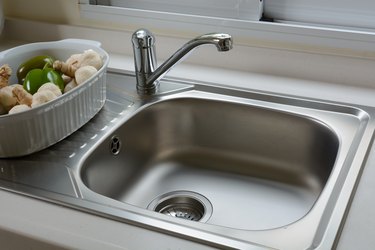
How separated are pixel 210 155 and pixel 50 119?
437 mm

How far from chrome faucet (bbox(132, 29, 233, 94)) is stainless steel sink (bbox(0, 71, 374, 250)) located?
34 millimetres

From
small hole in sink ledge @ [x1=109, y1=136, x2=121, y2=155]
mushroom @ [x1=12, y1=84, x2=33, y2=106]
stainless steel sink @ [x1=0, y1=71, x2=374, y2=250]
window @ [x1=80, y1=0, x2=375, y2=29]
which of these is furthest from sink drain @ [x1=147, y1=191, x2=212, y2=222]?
window @ [x1=80, y1=0, x2=375, y2=29]

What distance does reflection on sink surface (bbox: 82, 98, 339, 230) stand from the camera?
102 cm

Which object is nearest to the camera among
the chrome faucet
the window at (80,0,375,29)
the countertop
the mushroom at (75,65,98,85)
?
the countertop

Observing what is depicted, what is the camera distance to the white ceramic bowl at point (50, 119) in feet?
2.83

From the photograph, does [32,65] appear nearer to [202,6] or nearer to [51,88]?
[51,88]

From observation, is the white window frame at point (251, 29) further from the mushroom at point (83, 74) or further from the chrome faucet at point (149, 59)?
the mushroom at point (83, 74)

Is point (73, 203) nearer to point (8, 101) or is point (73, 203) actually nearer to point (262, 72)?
point (8, 101)

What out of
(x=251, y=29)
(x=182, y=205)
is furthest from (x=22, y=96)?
(x=251, y=29)

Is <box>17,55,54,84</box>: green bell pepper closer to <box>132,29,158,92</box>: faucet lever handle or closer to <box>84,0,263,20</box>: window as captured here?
<box>132,29,158,92</box>: faucet lever handle

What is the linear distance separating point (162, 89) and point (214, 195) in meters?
0.29

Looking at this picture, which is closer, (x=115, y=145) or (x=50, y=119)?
(x=50, y=119)

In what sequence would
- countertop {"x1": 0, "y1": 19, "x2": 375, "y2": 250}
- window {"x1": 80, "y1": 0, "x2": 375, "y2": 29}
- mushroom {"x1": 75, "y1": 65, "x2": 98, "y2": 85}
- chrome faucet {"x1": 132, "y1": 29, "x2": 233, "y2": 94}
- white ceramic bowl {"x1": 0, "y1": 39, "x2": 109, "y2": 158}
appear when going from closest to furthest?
1. countertop {"x1": 0, "y1": 19, "x2": 375, "y2": 250}
2. white ceramic bowl {"x1": 0, "y1": 39, "x2": 109, "y2": 158}
3. mushroom {"x1": 75, "y1": 65, "x2": 98, "y2": 85}
4. chrome faucet {"x1": 132, "y1": 29, "x2": 233, "y2": 94}
5. window {"x1": 80, "y1": 0, "x2": 375, "y2": 29}

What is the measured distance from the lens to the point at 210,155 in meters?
1.18
